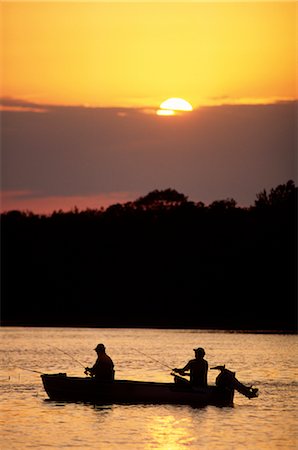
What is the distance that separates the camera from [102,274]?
123 m

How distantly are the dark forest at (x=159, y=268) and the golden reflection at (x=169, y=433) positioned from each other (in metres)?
72.0

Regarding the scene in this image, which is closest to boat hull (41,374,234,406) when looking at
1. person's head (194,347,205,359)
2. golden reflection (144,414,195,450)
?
golden reflection (144,414,195,450)

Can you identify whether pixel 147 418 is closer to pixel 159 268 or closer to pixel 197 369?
pixel 197 369

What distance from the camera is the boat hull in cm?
3566

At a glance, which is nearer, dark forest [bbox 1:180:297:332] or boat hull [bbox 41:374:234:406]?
boat hull [bbox 41:374:234:406]

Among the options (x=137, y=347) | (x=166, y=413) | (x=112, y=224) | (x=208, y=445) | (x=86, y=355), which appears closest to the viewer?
(x=208, y=445)

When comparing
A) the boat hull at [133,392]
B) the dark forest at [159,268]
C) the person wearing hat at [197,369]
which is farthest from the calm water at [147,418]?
the dark forest at [159,268]

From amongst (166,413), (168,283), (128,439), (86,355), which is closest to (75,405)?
(166,413)

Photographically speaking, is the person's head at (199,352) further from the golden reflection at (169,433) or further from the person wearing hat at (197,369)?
the golden reflection at (169,433)

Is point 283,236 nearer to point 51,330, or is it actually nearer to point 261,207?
point 261,207

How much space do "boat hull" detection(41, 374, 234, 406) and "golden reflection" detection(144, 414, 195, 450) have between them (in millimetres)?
571

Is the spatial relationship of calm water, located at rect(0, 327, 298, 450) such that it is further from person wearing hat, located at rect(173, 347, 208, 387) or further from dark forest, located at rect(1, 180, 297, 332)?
dark forest, located at rect(1, 180, 297, 332)

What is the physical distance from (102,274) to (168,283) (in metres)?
8.35

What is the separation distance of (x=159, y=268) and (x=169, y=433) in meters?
87.5
